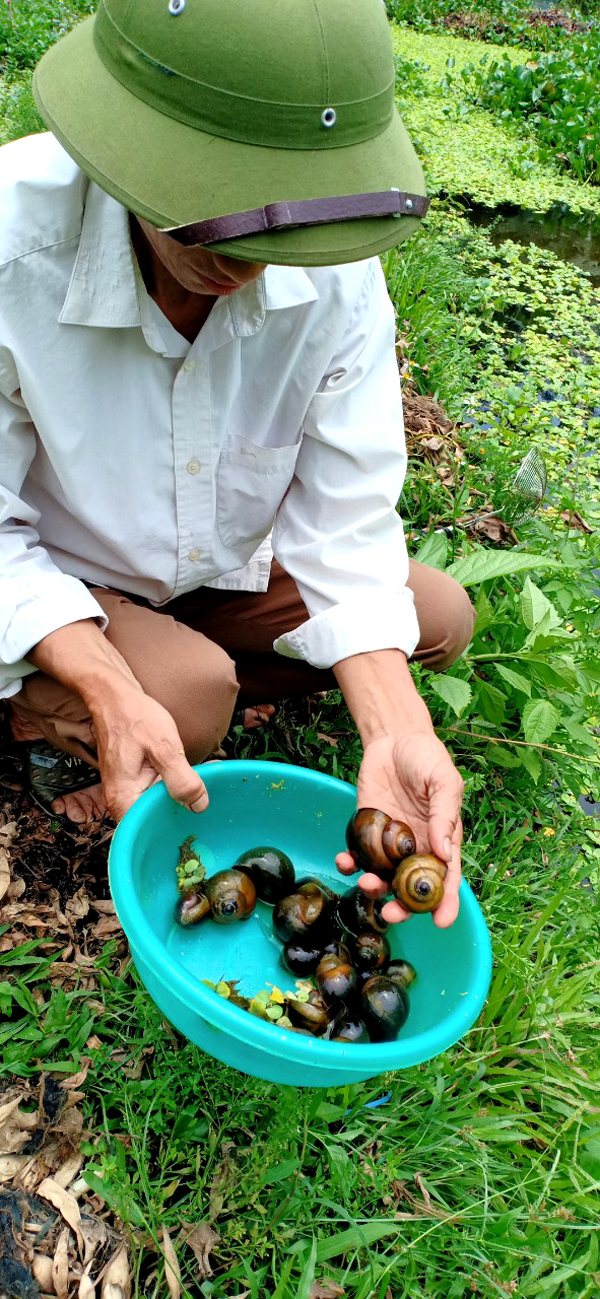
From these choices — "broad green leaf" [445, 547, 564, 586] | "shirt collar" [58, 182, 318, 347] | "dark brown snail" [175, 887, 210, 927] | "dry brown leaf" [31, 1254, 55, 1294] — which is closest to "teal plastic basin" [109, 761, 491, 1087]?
"dark brown snail" [175, 887, 210, 927]

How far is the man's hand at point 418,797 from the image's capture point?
5.58 feet

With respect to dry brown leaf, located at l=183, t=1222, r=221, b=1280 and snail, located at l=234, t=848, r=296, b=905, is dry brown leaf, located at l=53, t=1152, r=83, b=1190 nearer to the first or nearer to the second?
dry brown leaf, located at l=183, t=1222, r=221, b=1280

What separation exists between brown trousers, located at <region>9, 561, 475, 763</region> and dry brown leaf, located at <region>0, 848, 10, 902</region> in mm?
288

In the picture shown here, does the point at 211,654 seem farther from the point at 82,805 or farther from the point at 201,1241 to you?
the point at 201,1241

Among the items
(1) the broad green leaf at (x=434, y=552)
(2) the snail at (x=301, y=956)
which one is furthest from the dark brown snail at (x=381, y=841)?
(1) the broad green leaf at (x=434, y=552)

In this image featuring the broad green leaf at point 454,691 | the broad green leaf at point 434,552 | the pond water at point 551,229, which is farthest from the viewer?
the pond water at point 551,229

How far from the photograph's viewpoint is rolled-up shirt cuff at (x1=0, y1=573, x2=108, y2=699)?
1.77 metres

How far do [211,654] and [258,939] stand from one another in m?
0.59

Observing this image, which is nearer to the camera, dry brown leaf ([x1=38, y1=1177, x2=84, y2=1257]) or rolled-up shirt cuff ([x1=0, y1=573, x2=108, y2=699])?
dry brown leaf ([x1=38, y1=1177, x2=84, y2=1257])

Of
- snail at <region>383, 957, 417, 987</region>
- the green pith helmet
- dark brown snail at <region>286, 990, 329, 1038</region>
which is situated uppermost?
the green pith helmet

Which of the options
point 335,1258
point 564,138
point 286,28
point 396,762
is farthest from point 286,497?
point 564,138

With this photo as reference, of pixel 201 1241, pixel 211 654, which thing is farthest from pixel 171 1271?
pixel 211 654

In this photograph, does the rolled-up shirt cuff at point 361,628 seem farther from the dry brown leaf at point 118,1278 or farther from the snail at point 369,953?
the dry brown leaf at point 118,1278

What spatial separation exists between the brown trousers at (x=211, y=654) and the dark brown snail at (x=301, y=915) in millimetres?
415
